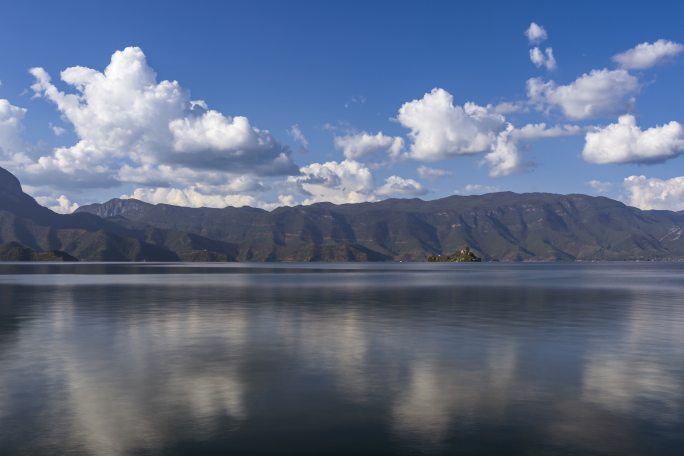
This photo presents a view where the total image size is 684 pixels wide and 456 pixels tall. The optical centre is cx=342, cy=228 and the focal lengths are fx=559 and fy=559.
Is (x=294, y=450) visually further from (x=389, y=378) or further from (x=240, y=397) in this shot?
(x=389, y=378)

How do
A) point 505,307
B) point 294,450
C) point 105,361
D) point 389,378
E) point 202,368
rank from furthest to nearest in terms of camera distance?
point 505,307 < point 105,361 < point 202,368 < point 389,378 < point 294,450

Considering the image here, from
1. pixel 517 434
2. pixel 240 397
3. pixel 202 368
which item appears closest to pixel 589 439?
pixel 517 434

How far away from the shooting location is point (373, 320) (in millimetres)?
60844

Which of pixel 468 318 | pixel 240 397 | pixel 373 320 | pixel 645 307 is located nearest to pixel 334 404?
pixel 240 397

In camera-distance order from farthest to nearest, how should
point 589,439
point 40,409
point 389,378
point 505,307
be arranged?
point 505,307
point 389,378
point 40,409
point 589,439

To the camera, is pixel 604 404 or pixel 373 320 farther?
pixel 373 320

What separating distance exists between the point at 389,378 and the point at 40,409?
17126 millimetres

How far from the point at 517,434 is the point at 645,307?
2738 inches

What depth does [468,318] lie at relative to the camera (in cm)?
6372

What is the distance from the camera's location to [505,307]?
3110 inches

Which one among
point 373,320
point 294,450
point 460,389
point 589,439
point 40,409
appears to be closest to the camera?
point 294,450

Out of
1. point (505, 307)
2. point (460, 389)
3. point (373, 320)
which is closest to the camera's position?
point (460, 389)

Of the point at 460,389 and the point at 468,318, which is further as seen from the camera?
the point at 468,318

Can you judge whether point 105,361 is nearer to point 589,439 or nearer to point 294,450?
point 294,450
